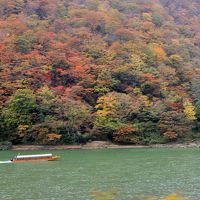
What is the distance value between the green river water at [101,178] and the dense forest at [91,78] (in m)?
14.0

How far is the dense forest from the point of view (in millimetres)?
51656

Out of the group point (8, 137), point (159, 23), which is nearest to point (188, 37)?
point (159, 23)

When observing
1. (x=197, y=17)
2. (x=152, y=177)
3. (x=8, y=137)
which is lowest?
(x=8, y=137)

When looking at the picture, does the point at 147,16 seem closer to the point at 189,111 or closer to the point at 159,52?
the point at 159,52

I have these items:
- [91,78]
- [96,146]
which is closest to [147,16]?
[91,78]

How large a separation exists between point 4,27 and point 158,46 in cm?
2584

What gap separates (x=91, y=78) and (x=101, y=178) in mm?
32884

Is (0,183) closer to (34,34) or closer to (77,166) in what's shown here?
(77,166)

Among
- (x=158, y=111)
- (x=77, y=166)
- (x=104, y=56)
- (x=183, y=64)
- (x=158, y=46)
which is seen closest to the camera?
(x=77, y=166)

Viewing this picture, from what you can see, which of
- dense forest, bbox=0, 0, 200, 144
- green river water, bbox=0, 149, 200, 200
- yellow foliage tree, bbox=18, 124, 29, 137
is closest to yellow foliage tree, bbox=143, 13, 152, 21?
dense forest, bbox=0, 0, 200, 144

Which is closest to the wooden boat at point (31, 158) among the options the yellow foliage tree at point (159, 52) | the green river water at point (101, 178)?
the green river water at point (101, 178)

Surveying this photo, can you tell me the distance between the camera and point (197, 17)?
99.9 meters

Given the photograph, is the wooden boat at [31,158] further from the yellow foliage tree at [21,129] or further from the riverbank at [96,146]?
the yellow foliage tree at [21,129]

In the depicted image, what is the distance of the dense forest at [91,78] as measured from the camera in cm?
5166
